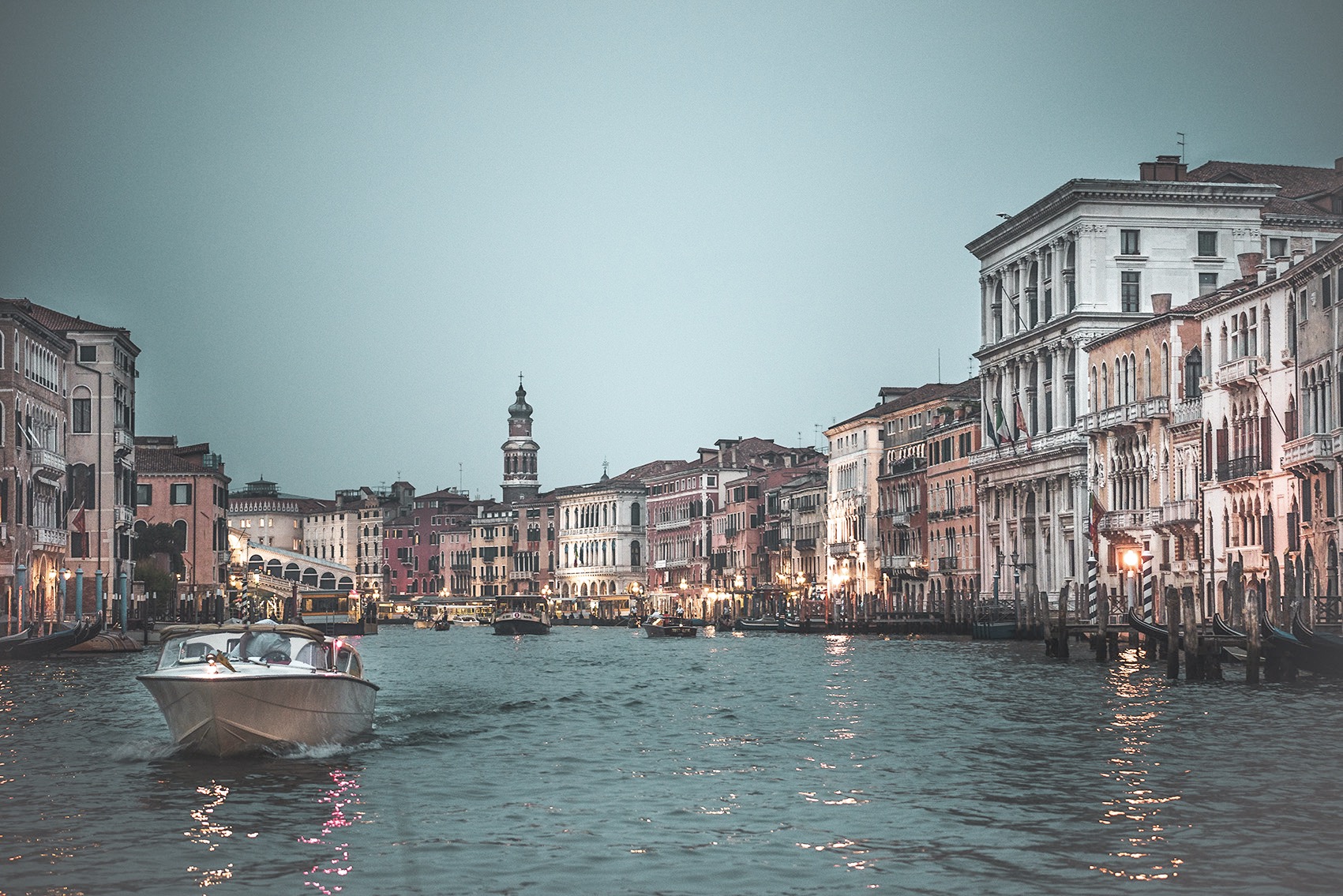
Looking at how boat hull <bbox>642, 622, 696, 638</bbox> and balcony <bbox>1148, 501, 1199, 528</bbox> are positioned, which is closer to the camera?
balcony <bbox>1148, 501, 1199, 528</bbox>

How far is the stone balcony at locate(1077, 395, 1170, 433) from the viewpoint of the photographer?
185 feet

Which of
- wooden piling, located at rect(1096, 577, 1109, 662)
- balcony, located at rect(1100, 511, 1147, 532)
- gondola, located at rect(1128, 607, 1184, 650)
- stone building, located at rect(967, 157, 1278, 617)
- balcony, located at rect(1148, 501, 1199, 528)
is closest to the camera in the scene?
gondola, located at rect(1128, 607, 1184, 650)

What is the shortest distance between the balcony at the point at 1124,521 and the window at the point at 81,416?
33418 millimetres

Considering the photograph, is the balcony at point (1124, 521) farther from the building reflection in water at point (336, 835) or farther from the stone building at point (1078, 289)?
the building reflection in water at point (336, 835)

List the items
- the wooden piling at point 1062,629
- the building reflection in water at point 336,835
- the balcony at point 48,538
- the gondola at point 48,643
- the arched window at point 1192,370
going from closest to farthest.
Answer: the building reflection in water at point 336,835
the wooden piling at point 1062,629
the gondola at point 48,643
the arched window at point 1192,370
the balcony at point 48,538

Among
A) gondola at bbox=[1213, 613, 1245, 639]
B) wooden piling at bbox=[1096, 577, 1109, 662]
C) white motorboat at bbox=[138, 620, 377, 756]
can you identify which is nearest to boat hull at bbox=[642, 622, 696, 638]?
wooden piling at bbox=[1096, 577, 1109, 662]

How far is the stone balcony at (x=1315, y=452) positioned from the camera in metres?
40.6

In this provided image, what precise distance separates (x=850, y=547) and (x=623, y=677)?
49.1m

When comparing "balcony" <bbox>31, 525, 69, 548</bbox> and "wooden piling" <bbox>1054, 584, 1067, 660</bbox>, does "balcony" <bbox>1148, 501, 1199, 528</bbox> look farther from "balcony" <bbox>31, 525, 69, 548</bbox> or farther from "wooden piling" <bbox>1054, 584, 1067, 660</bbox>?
"balcony" <bbox>31, 525, 69, 548</bbox>

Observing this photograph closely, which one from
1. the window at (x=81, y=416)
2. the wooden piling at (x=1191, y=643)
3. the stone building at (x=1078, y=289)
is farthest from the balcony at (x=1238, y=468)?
the window at (x=81, y=416)

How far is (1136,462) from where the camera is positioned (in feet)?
196

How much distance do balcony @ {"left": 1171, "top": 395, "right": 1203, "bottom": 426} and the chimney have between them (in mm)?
16040

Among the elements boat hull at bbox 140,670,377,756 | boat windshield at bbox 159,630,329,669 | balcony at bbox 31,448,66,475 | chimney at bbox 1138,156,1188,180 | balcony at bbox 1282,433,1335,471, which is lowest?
boat hull at bbox 140,670,377,756

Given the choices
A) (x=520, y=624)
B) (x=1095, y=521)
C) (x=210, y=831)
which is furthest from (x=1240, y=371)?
(x=520, y=624)
